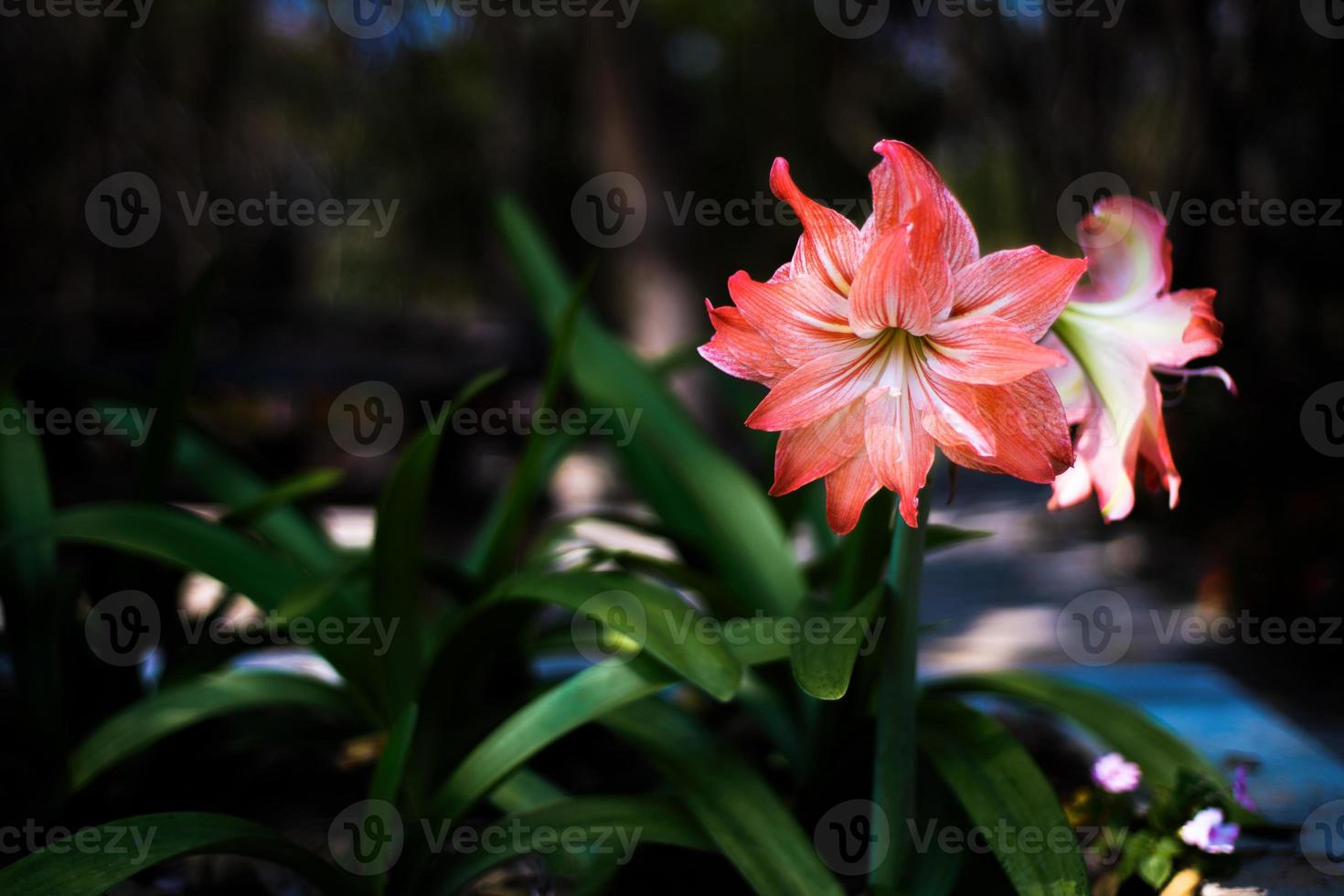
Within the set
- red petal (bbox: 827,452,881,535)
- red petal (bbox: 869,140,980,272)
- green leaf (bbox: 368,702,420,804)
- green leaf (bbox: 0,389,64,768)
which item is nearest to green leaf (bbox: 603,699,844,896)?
green leaf (bbox: 368,702,420,804)

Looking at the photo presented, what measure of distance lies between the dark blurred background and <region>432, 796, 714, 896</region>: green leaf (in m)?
0.59

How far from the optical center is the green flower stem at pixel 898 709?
98 cm

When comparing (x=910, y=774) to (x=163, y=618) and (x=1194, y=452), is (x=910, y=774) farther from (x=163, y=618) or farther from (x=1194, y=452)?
(x=1194, y=452)

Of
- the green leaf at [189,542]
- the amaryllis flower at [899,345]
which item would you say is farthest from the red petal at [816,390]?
the green leaf at [189,542]

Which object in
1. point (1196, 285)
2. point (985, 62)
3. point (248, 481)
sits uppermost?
point (985, 62)

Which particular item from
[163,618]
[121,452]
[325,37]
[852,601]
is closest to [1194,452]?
[852,601]

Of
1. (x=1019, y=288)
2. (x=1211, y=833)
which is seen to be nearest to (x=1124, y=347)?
(x=1019, y=288)

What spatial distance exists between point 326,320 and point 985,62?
349cm

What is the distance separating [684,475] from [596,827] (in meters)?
0.56

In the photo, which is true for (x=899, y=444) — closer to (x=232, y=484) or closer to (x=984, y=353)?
(x=984, y=353)

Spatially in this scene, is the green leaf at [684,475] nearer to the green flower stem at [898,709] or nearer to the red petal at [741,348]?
the green flower stem at [898,709]

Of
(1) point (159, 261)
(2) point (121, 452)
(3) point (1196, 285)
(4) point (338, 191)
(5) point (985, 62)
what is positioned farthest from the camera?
(4) point (338, 191)

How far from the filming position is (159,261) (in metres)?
10.7

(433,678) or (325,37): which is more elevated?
(325,37)
